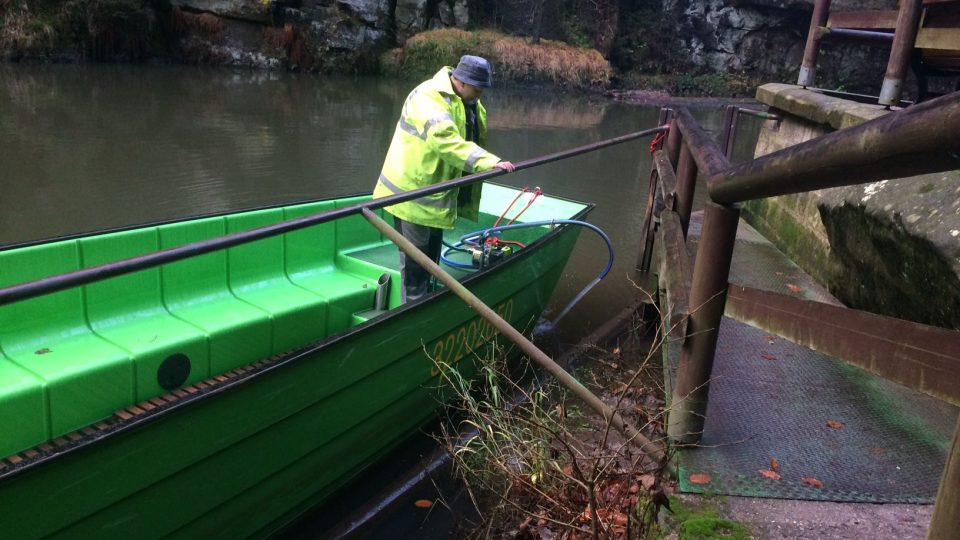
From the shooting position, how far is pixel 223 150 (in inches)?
421

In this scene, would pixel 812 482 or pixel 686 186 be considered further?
pixel 686 186

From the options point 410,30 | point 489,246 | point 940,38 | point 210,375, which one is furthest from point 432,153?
point 410,30

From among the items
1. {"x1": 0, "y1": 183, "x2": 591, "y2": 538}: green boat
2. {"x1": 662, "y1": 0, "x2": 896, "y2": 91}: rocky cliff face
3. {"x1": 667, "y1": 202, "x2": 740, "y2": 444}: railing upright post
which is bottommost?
{"x1": 0, "y1": 183, "x2": 591, "y2": 538}: green boat

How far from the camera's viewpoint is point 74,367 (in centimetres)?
312

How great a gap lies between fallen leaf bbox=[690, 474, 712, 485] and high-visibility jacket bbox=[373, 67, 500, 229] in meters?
2.02

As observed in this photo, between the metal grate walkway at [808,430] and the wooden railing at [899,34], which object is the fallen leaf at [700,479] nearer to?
the metal grate walkway at [808,430]

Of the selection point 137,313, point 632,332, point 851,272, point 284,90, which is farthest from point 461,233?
point 284,90

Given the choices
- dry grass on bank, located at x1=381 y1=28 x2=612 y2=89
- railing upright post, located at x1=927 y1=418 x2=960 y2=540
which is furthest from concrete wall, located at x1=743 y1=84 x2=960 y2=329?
dry grass on bank, located at x1=381 y1=28 x2=612 y2=89

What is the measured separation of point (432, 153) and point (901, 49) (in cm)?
288

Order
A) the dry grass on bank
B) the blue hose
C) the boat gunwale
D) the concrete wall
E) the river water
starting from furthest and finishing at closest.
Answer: the dry grass on bank → the river water → the blue hose → the concrete wall → the boat gunwale

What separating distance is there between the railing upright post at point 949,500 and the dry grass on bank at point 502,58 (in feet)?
68.1

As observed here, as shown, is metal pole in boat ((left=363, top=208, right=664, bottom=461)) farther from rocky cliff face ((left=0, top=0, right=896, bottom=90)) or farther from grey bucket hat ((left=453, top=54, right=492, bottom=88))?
rocky cliff face ((left=0, top=0, right=896, bottom=90))

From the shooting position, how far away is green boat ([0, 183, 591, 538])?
8.09 ft

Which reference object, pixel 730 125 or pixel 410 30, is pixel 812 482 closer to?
pixel 730 125
